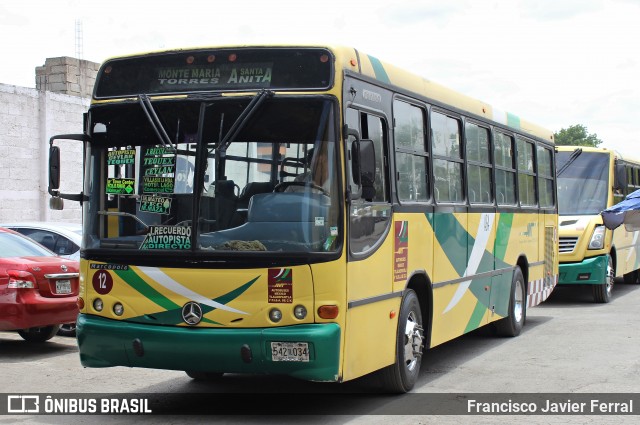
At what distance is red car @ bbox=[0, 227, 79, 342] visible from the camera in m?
11.1

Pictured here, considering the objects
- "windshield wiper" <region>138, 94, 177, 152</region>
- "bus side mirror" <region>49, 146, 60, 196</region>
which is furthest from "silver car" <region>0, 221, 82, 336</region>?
"windshield wiper" <region>138, 94, 177, 152</region>

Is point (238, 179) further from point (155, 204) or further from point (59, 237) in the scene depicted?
point (59, 237)

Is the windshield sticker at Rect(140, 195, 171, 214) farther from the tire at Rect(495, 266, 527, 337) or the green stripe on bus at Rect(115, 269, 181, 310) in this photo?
the tire at Rect(495, 266, 527, 337)

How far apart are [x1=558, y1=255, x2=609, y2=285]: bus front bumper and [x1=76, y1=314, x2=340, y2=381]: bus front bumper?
1156cm

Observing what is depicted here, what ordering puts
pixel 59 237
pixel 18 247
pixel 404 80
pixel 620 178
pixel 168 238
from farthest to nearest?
1. pixel 620 178
2. pixel 59 237
3. pixel 18 247
4. pixel 404 80
5. pixel 168 238

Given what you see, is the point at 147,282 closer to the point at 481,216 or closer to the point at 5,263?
the point at 5,263

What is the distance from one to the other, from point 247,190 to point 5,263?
4.86 m

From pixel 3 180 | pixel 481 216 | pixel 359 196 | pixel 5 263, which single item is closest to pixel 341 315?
Result: pixel 359 196

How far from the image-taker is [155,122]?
26.2ft

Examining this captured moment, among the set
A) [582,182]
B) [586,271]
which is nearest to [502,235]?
[586,271]

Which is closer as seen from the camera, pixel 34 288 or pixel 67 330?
pixel 34 288

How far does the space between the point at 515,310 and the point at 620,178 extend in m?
6.68

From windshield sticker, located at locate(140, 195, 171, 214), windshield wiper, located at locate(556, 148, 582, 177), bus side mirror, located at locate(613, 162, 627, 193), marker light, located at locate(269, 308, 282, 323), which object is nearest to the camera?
marker light, located at locate(269, 308, 282, 323)

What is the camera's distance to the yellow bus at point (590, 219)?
18.1 metres
